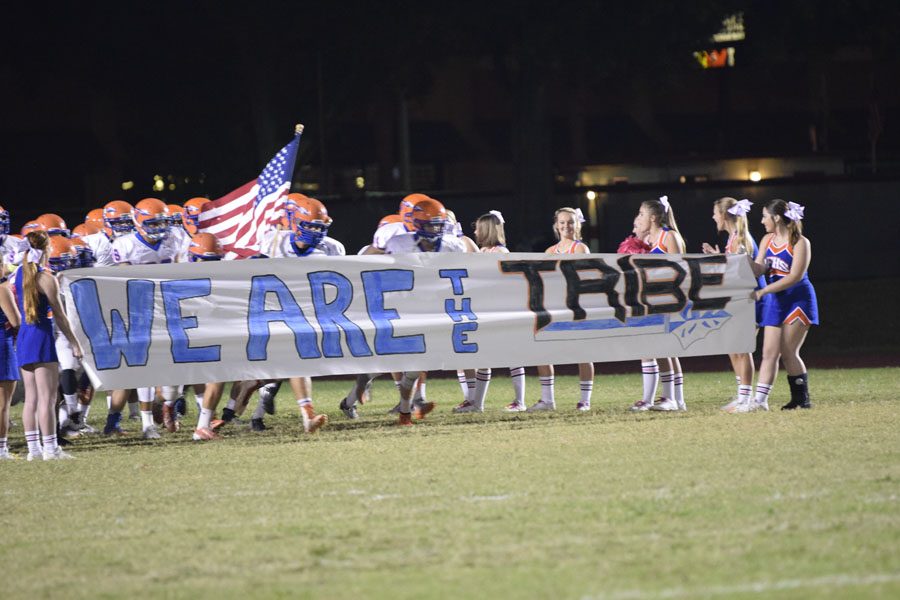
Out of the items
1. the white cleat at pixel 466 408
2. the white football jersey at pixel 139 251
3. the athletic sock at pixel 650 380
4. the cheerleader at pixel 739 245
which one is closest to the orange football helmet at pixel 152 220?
the white football jersey at pixel 139 251

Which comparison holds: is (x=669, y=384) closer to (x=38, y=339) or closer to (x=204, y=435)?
(x=204, y=435)

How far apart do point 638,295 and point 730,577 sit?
7148 mm

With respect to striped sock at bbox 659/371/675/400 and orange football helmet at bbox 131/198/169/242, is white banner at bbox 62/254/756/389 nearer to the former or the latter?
striped sock at bbox 659/371/675/400

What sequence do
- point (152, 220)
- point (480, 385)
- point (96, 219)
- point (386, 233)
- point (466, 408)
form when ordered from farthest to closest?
point (96, 219) → point (466, 408) → point (386, 233) → point (480, 385) → point (152, 220)

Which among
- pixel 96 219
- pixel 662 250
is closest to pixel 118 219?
pixel 96 219

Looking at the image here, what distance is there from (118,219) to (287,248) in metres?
2.83

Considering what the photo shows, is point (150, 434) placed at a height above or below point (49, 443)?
below

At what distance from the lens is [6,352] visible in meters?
10.8

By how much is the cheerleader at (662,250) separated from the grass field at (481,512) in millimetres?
1301

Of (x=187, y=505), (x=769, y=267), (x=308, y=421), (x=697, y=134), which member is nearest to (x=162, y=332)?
(x=308, y=421)

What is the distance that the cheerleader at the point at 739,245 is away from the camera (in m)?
12.4

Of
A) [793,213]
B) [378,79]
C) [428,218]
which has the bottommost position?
[793,213]

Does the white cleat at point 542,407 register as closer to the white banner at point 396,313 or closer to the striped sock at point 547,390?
the striped sock at point 547,390

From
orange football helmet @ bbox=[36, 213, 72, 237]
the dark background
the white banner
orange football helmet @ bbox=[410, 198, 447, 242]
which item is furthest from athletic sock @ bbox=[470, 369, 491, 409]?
the dark background
